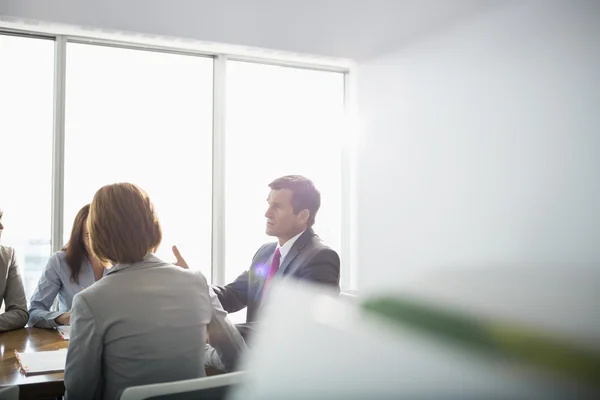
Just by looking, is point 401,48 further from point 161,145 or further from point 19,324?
point 19,324

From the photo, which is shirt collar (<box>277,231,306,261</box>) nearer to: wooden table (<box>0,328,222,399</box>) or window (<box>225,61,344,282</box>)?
wooden table (<box>0,328,222,399</box>)

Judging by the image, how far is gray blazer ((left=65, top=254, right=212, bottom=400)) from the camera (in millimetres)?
1143

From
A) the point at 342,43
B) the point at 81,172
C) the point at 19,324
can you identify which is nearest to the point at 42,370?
the point at 19,324

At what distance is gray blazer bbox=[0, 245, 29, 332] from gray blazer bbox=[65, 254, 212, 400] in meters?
0.93

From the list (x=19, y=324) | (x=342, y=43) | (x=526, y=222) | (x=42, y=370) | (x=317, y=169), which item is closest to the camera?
(x=526, y=222)

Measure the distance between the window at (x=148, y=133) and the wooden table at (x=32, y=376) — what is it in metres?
1.20

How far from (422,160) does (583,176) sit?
84.8 inches

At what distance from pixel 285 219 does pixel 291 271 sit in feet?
0.74

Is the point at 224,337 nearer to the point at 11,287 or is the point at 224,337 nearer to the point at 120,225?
the point at 120,225

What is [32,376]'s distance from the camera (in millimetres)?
1284

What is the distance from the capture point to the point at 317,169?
3562 mm

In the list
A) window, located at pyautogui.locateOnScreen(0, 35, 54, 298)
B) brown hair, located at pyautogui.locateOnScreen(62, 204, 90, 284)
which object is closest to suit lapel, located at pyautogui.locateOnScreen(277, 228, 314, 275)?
brown hair, located at pyautogui.locateOnScreen(62, 204, 90, 284)

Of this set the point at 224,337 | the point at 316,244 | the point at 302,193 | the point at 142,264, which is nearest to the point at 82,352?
the point at 142,264

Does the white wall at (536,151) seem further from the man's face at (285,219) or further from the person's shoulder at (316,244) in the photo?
the man's face at (285,219)
